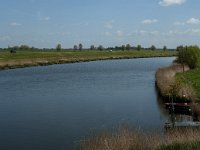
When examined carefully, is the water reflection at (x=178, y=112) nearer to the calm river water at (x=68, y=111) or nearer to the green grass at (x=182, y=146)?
the calm river water at (x=68, y=111)

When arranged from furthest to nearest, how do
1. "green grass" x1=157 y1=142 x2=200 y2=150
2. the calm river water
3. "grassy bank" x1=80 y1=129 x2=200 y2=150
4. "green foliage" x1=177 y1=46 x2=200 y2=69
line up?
"green foliage" x1=177 y1=46 x2=200 y2=69
the calm river water
"grassy bank" x1=80 y1=129 x2=200 y2=150
"green grass" x1=157 y1=142 x2=200 y2=150

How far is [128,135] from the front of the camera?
60.8ft

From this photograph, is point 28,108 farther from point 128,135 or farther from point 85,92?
point 128,135

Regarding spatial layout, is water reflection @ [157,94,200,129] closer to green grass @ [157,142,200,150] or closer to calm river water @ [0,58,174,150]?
calm river water @ [0,58,174,150]

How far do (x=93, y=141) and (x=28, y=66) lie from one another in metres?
80.8

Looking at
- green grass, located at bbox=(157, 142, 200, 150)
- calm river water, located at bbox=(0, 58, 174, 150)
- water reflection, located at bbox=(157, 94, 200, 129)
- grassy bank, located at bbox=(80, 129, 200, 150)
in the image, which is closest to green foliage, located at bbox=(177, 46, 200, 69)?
calm river water, located at bbox=(0, 58, 174, 150)

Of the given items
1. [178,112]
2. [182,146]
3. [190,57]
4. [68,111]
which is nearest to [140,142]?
[182,146]

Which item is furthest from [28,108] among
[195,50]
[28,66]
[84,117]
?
[28,66]

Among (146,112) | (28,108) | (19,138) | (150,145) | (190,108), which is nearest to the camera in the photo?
(150,145)

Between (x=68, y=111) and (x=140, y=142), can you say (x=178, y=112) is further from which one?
(x=140, y=142)

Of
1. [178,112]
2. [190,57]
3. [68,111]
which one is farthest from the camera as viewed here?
[190,57]

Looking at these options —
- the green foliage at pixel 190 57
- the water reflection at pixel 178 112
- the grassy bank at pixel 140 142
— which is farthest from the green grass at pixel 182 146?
the green foliage at pixel 190 57

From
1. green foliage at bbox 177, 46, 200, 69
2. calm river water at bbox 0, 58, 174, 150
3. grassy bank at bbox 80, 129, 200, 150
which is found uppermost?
green foliage at bbox 177, 46, 200, 69

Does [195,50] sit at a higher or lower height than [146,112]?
higher
